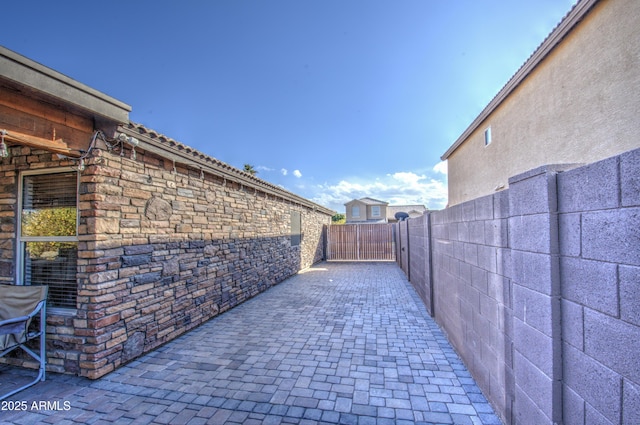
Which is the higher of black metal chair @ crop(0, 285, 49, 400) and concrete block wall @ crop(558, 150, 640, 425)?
concrete block wall @ crop(558, 150, 640, 425)

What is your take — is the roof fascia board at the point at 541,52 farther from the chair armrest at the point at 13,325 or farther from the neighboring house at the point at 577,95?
the chair armrest at the point at 13,325

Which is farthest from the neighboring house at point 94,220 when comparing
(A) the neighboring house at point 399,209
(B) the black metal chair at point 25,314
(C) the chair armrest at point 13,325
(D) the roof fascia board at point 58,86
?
(A) the neighboring house at point 399,209

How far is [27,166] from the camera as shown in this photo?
3568mm

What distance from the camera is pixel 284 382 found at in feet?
9.96

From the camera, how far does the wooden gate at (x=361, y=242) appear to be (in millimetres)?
13422

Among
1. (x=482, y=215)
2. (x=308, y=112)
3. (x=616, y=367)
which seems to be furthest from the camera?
(x=308, y=112)

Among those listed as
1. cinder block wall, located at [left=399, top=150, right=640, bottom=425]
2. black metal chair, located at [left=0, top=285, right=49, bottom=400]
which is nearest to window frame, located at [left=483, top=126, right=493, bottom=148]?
cinder block wall, located at [left=399, top=150, right=640, bottom=425]

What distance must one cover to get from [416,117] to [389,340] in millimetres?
7889

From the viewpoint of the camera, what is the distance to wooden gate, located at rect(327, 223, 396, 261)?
13.4m

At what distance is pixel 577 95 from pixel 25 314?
10.5 metres

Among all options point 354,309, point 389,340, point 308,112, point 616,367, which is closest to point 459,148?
point 308,112

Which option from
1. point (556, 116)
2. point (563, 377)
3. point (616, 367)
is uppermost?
point (556, 116)

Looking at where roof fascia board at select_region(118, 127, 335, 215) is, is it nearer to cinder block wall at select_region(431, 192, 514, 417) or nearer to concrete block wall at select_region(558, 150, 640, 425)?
cinder block wall at select_region(431, 192, 514, 417)

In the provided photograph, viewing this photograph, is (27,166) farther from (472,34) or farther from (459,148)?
(459,148)
